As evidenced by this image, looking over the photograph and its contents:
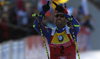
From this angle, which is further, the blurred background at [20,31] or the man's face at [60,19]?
the blurred background at [20,31]

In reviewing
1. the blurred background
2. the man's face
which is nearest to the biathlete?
the man's face

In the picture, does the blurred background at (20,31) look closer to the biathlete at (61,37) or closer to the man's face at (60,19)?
the biathlete at (61,37)

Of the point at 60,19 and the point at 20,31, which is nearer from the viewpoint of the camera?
the point at 60,19

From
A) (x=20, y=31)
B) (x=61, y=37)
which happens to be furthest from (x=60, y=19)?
(x=20, y=31)

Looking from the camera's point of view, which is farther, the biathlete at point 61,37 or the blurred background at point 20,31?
the blurred background at point 20,31

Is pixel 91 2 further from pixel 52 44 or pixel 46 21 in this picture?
pixel 52 44

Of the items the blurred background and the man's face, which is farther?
the blurred background

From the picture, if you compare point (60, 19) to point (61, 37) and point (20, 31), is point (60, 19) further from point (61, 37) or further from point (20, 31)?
point (20, 31)

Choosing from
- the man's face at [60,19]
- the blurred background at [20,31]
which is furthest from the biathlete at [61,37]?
the blurred background at [20,31]

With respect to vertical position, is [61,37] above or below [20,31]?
below

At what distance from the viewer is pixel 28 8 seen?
12.6 metres

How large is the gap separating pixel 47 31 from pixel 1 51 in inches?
117

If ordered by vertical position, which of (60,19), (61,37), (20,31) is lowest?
(61,37)

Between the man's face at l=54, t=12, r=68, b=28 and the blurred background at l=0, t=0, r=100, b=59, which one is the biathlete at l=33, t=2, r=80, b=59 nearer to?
the man's face at l=54, t=12, r=68, b=28
